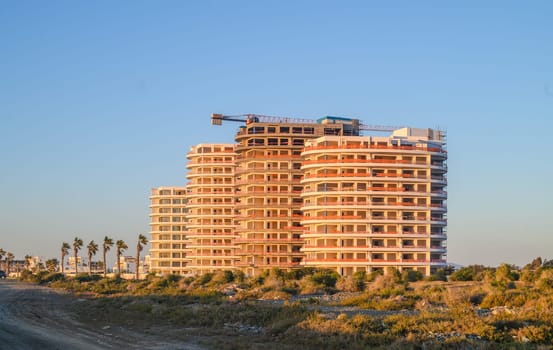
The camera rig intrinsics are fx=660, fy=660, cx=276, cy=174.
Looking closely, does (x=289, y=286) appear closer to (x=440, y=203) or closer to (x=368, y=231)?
(x=368, y=231)

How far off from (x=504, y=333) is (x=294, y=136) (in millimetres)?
106931

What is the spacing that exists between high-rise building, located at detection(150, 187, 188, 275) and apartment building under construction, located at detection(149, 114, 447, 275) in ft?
90.8

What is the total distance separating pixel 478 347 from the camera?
24.6m

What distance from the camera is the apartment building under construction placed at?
111 metres

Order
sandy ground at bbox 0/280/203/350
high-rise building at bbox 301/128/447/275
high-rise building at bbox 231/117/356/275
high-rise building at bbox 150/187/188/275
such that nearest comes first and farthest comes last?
sandy ground at bbox 0/280/203/350 → high-rise building at bbox 301/128/447/275 → high-rise building at bbox 231/117/356/275 → high-rise building at bbox 150/187/188/275

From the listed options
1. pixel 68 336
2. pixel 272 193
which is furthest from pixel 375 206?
pixel 68 336

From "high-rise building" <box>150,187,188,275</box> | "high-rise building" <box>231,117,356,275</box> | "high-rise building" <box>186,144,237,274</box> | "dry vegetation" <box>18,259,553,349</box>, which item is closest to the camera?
"dry vegetation" <box>18,259,553,349</box>

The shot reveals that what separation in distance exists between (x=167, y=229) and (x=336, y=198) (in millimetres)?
68684

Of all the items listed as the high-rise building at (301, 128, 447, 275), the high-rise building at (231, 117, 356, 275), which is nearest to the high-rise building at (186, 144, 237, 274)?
the high-rise building at (231, 117, 356, 275)

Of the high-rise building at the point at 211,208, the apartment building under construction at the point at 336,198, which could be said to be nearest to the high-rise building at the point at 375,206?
the apartment building under construction at the point at 336,198

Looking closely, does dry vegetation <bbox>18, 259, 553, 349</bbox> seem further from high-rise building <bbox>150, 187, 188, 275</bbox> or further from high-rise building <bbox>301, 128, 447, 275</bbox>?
high-rise building <bbox>150, 187, 188, 275</bbox>

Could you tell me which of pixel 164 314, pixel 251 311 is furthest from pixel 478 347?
pixel 164 314

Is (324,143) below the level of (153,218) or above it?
above

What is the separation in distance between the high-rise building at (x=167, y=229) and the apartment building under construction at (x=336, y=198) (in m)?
27.7
